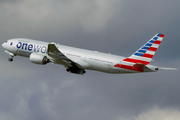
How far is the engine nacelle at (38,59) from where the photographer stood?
62.9 metres

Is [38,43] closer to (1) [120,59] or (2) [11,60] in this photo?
(2) [11,60]

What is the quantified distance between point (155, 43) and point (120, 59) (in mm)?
6485

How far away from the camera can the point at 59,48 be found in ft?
214

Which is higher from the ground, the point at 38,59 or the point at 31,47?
the point at 31,47

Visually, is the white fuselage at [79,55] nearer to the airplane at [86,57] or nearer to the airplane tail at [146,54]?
the airplane at [86,57]

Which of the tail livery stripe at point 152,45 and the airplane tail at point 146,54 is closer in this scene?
the airplane tail at point 146,54

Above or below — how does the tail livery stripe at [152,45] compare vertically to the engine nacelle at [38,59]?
above

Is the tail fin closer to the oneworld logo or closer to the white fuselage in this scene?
the white fuselage

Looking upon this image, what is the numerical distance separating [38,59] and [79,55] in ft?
23.7

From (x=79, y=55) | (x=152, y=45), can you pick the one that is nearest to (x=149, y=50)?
(x=152, y=45)

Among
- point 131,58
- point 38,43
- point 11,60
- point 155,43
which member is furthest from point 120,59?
point 11,60

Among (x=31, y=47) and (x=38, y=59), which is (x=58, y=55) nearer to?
(x=38, y=59)

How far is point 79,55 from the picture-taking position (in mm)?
63594

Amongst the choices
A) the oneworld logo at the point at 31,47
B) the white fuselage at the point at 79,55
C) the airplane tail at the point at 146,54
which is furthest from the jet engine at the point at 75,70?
the airplane tail at the point at 146,54
